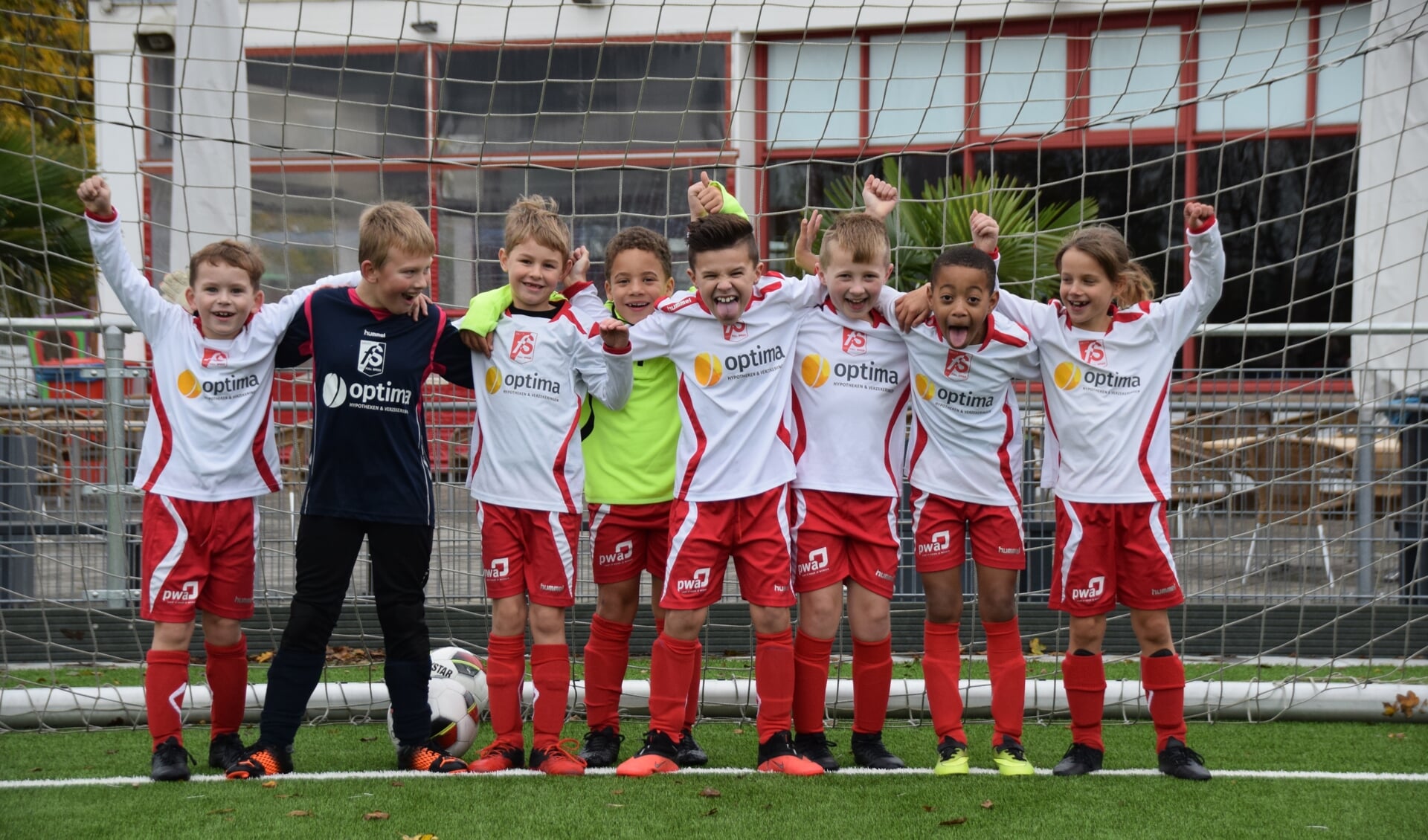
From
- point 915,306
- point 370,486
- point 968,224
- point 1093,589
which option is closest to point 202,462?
point 370,486

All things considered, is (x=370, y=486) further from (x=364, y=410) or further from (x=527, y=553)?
(x=527, y=553)

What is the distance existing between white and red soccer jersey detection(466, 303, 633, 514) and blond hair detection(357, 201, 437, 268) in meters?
0.37

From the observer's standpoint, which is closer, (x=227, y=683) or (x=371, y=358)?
(x=371, y=358)

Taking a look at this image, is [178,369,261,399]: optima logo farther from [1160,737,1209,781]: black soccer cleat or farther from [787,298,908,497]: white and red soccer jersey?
[1160,737,1209,781]: black soccer cleat

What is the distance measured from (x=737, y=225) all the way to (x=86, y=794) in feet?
8.83

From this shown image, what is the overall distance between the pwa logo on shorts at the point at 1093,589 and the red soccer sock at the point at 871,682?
64 cm

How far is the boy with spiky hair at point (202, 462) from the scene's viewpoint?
4.18 m

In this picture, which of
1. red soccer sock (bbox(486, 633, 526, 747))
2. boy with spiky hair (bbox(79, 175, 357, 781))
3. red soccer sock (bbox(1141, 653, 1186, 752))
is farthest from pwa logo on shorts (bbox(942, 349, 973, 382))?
boy with spiky hair (bbox(79, 175, 357, 781))

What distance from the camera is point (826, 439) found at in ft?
14.0

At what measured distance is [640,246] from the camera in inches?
177

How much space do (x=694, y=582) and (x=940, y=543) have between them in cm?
81

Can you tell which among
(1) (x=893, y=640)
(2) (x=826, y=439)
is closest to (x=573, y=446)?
(2) (x=826, y=439)

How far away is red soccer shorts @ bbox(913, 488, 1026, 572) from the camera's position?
423cm

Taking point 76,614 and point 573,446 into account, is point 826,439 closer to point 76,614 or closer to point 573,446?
point 573,446
